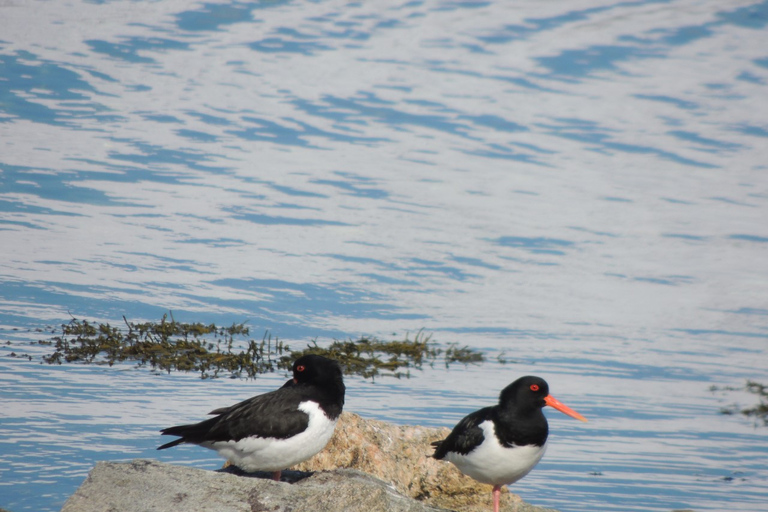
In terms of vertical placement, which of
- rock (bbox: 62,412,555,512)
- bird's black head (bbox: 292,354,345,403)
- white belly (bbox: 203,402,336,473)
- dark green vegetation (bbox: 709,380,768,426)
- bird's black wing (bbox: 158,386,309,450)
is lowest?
dark green vegetation (bbox: 709,380,768,426)

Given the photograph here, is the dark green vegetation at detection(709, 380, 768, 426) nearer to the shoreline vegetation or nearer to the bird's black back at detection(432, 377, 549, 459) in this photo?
the shoreline vegetation

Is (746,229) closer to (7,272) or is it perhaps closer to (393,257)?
(393,257)

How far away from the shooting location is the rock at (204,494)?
749 cm

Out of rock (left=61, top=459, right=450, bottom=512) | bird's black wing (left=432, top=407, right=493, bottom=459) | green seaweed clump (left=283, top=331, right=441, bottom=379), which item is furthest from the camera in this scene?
→ green seaweed clump (left=283, top=331, right=441, bottom=379)

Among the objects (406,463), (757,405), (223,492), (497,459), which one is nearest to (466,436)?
(497,459)

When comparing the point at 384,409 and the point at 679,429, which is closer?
the point at 384,409

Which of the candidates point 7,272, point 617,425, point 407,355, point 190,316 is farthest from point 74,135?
point 617,425

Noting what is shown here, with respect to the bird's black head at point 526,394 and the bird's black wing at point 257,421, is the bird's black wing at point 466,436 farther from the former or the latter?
the bird's black wing at point 257,421

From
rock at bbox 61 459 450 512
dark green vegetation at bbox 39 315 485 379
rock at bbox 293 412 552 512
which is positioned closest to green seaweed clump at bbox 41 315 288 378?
dark green vegetation at bbox 39 315 485 379

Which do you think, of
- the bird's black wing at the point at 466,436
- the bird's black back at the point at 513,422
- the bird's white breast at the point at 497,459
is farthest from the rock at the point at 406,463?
the bird's white breast at the point at 497,459

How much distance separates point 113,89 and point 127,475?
94.0 feet

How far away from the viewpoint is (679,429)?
14039mm

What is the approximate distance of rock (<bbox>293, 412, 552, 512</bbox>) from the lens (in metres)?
9.69

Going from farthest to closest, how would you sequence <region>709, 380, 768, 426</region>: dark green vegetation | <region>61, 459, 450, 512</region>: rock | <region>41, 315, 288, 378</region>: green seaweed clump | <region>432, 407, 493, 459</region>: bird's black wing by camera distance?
<region>709, 380, 768, 426</region>: dark green vegetation → <region>41, 315, 288, 378</region>: green seaweed clump → <region>432, 407, 493, 459</region>: bird's black wing → <region>61, 459, 450, 512</region>: rock
